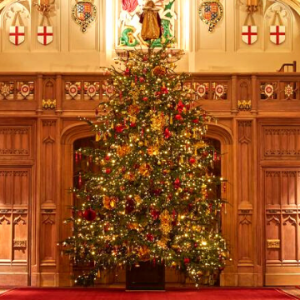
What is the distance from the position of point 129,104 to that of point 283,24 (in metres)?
4.41

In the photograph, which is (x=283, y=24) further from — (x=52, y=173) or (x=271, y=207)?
(x=52, y=173)

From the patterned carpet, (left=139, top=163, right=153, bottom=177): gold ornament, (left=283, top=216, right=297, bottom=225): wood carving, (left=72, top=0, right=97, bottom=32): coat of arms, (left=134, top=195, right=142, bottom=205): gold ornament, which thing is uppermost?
(left=72, top=0, right=97, bottom=32): coat of arms

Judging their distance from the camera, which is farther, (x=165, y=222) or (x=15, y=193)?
(x=15, y=193)

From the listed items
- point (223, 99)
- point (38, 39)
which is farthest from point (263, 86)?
point (38, 39)

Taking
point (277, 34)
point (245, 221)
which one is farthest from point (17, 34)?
point (245, 221)

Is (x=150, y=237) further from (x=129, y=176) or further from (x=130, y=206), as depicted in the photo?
(x=129, y=176)

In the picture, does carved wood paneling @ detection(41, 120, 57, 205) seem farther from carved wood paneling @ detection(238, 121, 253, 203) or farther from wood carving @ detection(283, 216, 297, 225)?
wood carving @ detection(283, 216, 297, 225)

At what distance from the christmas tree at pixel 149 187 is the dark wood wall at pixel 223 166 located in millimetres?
1054

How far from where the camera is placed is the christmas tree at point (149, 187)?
13211mm

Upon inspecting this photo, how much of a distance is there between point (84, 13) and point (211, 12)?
2.56 meters

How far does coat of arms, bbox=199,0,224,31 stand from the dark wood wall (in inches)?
71.9

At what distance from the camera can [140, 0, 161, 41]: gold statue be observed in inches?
584

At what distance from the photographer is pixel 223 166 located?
14984 millimetres

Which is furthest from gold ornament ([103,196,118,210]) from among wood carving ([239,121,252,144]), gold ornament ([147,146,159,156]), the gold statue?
the gold statue
